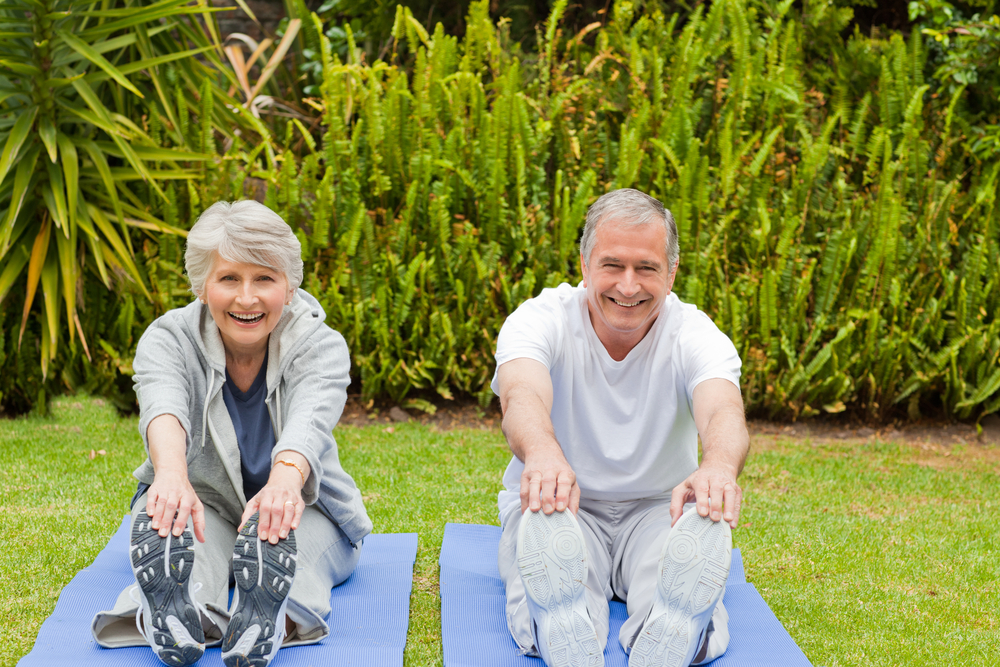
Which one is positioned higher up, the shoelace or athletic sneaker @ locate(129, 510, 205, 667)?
athletic sneaker @ locate(129, 510, 205, 667)

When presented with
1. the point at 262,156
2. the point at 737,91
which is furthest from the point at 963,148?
the point at 262,156

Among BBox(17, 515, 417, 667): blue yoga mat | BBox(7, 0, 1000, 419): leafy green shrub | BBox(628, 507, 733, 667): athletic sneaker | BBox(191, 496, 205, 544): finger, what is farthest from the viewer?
BBox(7, 0, 1000, 419): leafy green shrub

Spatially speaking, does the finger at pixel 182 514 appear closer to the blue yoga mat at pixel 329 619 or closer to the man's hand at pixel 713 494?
the blue yoga mat at pixel 329 619

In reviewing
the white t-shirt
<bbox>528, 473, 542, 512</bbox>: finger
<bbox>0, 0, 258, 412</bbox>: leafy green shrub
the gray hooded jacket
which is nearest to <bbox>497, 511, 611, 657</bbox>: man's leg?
the white t-shirt

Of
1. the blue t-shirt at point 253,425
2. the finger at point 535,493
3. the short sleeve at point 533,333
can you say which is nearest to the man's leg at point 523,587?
the finger at point 535,493

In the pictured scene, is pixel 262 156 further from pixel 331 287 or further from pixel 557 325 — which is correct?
pixel 557 325

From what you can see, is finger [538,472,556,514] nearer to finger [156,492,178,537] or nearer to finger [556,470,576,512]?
finger [556,470,576,512]

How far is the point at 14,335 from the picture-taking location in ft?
16.1

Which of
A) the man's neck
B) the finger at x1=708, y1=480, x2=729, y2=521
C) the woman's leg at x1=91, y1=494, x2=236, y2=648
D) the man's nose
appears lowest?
the woman's leg at x1=91, y1=494, x2=236, y2=648

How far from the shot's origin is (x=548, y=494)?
2.11 meters

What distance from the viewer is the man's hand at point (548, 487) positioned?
2113mm

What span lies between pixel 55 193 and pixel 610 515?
336 cm

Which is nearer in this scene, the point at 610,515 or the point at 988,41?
the point at 610,515

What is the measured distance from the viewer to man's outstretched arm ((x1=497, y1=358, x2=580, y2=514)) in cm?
212
